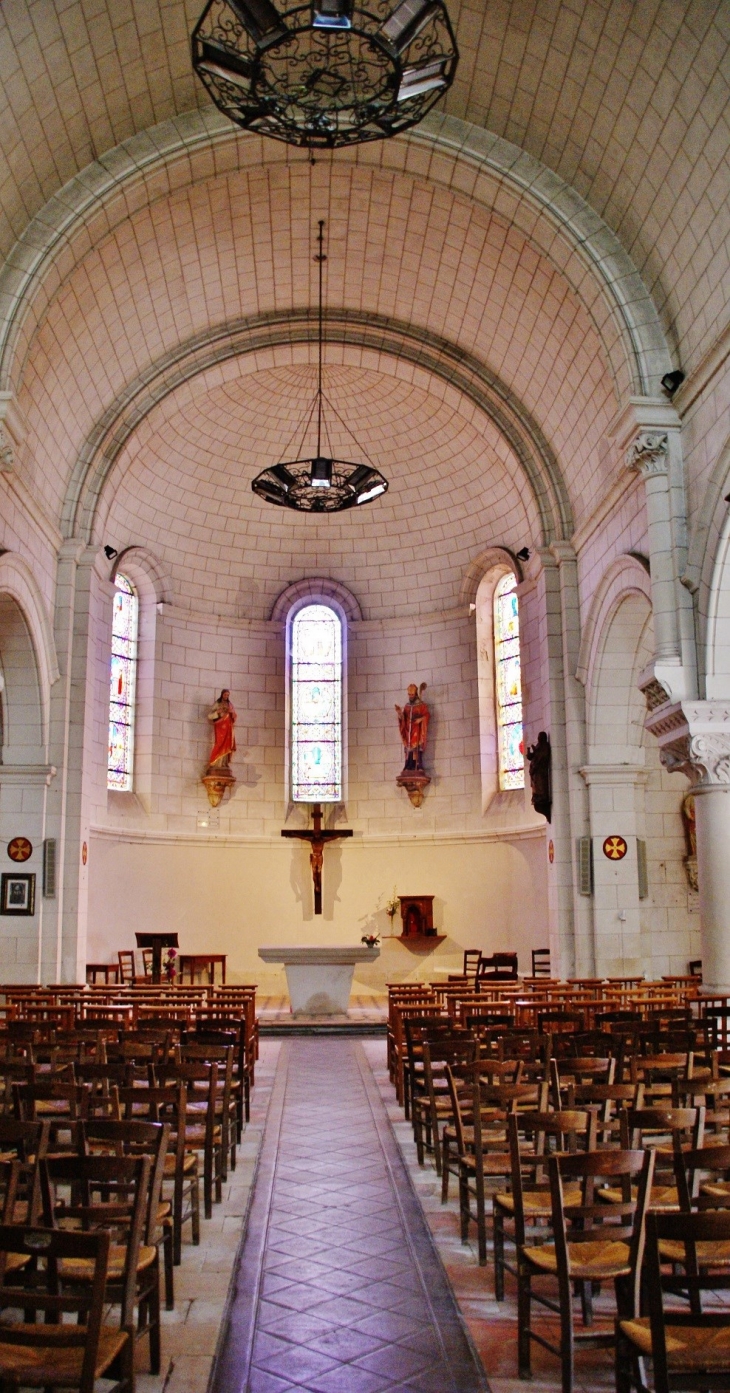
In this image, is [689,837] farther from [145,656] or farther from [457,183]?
[457,183]

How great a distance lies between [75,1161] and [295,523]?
19.4 meters

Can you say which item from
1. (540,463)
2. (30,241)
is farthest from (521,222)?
(30,241)

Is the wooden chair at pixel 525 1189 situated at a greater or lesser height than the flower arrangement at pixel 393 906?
lesser

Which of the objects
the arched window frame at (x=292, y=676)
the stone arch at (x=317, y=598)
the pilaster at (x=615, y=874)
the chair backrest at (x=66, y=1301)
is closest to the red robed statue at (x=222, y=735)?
the arched window frame at (x=292, y=676)

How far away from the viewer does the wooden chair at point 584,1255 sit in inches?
155

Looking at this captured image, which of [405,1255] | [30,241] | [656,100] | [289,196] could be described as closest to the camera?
[405,1255]

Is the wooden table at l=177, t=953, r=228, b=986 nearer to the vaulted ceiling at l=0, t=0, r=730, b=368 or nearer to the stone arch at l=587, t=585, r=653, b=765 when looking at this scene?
the stone arch at l=587, t=585, r=653, b=765

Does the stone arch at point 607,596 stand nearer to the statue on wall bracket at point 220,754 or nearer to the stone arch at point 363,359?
the stone arch at point 363,359

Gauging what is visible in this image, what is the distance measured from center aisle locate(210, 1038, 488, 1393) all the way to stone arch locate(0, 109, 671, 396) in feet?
30.6

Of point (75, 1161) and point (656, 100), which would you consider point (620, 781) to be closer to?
point (656, 100)

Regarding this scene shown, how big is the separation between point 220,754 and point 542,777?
6974 millimetres

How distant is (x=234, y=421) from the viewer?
68.8ft

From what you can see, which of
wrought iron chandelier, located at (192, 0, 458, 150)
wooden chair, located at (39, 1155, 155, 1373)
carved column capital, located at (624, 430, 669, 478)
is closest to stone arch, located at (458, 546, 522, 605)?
carved column capital, located at (624, 430, 669, 478)

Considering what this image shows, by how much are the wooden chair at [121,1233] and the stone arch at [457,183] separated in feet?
35.0
